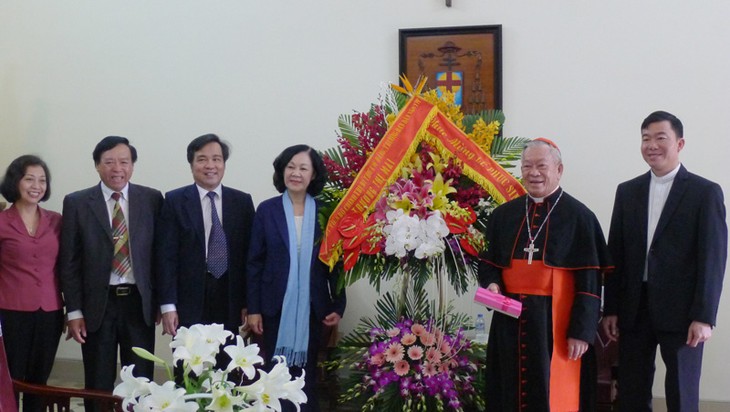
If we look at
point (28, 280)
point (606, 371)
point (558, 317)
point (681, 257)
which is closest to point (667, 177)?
point (681, 257)

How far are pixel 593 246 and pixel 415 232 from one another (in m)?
0.70

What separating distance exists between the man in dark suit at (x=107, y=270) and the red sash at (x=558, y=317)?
1681 millimetres

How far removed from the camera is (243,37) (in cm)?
457

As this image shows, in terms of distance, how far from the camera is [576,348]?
272 centimetres

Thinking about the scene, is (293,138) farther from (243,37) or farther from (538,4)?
(538,4)

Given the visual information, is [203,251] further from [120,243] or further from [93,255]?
[93,255]

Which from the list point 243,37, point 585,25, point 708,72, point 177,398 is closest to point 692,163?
point 708,72

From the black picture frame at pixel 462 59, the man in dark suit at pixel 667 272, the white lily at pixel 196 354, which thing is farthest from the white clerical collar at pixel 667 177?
the white lily at pixel 196 354

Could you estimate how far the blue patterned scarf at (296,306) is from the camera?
3.09m

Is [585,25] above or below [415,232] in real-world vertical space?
above

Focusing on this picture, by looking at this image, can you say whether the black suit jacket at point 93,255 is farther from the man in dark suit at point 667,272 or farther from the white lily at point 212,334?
the man in dark suit at point 667,272

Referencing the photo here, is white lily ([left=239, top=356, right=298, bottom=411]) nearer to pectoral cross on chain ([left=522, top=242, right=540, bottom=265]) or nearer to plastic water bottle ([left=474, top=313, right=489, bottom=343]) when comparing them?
pectoral cross on chain ([left=522, top=242, right=540, bottom=265])

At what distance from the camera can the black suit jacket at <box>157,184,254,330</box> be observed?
10.3 ft

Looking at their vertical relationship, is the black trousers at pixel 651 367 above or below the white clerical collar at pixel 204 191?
below
